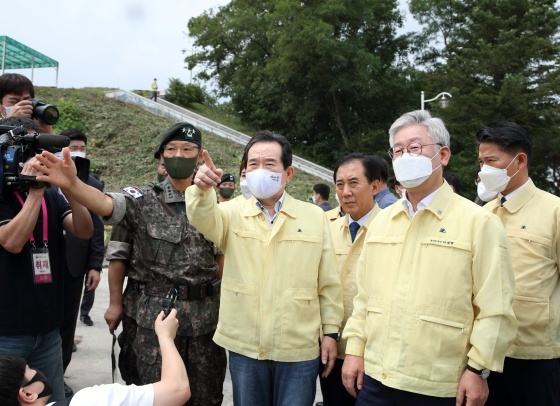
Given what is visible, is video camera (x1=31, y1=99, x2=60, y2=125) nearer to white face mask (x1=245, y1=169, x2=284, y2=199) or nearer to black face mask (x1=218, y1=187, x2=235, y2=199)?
white face mask (x1=245, y1=169, x2=284, y2=199)

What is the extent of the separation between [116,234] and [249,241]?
89 centimetres

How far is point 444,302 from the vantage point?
212 cm

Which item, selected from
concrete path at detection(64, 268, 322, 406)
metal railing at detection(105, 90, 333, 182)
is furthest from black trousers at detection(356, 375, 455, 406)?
metal railing at detection(105, 90, 333, 182)

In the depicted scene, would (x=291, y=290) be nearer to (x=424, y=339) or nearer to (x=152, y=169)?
(x=424, y=339)

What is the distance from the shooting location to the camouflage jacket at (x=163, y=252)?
9.47ft

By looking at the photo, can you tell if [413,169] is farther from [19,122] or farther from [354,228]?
[19,122]

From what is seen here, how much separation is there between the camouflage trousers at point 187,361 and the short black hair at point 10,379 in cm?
103

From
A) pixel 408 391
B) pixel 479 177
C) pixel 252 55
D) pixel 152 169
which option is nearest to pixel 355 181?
pixel 479 177

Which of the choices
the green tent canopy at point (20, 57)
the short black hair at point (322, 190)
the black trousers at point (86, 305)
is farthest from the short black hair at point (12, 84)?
the green tent canopy at point (20, 57)

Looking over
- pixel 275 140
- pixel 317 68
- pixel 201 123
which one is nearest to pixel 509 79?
pixel 317 68

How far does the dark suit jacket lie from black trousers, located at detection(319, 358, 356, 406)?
2.03 m

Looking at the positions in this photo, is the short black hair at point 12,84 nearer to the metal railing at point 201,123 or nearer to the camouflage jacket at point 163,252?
the camouflage jacket at point 163,252

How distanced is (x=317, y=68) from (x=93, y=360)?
25.8 m

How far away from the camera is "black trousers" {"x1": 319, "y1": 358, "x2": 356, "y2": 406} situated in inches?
115
